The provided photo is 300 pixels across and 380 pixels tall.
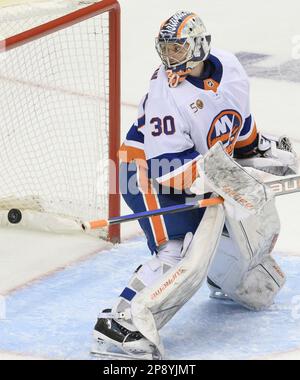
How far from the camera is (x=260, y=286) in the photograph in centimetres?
457

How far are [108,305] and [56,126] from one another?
1.46m

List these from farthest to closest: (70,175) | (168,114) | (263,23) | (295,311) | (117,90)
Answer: (263,23) < (70,175) < (117,90) < (295,311) < (168,114)

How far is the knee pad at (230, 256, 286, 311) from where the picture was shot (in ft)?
14.9

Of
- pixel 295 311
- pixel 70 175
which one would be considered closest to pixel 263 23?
pixel 70 175

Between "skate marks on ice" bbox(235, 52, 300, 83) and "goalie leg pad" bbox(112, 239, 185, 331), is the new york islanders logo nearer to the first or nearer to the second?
"goalie leg pad" bbox(112, 239, 185, 331)

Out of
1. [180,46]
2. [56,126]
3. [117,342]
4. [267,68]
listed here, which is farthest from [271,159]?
[267,68]

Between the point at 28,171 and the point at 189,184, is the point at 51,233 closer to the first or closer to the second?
the point at 28,171

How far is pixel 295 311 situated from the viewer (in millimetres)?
4559

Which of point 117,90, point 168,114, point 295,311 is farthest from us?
point 117,90

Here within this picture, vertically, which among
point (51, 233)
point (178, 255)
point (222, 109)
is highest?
point (222, 109)

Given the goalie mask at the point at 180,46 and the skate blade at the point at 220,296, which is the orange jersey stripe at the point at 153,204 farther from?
the skate blade at the point at 220,296

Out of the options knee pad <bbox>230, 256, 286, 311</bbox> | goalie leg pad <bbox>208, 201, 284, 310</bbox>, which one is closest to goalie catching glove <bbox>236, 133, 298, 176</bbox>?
goalie leg pad <bbox>208, 201, 284, 310</bbox>

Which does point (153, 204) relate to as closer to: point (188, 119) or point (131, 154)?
point (131, 154)

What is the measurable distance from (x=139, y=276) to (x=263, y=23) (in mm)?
3641
